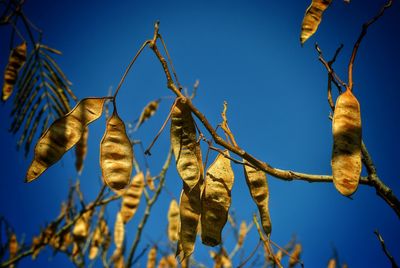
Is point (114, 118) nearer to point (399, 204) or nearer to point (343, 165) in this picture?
point (343, 165)

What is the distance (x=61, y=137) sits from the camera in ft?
3.26

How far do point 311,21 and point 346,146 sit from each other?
28.1 inches

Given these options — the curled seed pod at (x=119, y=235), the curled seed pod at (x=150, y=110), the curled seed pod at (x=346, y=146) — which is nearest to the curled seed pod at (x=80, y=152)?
the curled seed pod at (x=119, y=235)

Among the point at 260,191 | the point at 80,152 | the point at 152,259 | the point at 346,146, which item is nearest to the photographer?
the point at 346,146

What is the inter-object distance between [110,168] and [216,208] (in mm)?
414

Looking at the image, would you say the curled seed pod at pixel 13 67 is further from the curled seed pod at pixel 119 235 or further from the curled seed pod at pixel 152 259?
the curled seed pod at pixel 152 259

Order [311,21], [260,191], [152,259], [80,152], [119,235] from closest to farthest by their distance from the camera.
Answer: [260,191]
[311,21]
[80,152]
[119,235]
[152,259]

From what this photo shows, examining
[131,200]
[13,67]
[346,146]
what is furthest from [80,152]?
[346,146]

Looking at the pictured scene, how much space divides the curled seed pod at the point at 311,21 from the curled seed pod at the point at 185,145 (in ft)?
2.50

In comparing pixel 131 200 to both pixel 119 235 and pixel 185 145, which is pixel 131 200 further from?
pixel 185 145

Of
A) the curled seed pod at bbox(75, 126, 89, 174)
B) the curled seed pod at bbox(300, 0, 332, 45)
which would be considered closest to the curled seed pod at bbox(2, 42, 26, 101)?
the curled seed pod at bbox(75, 126, 89, 174)

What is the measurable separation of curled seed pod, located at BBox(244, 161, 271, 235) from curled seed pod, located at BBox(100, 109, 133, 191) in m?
0.47

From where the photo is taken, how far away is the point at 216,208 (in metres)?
1.06

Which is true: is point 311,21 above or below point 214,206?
above
